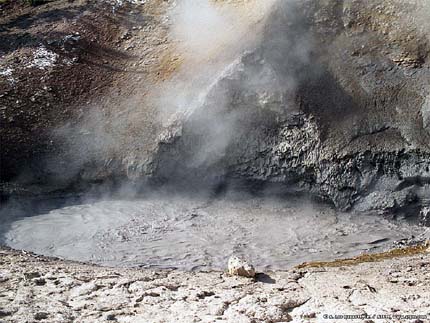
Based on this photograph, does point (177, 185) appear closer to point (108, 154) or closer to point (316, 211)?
point (108, 154)

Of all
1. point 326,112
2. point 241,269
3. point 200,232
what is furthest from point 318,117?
point 241,269

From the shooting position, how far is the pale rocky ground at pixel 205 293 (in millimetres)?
4238

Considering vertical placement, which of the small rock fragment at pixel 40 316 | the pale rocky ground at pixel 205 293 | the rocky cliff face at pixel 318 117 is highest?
the rocky cliff face at pixel 318 117

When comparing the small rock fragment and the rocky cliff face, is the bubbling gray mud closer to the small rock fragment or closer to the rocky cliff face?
the rocky cliff face

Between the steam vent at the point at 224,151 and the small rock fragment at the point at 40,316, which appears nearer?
the small rock fragment at the point at 40,316

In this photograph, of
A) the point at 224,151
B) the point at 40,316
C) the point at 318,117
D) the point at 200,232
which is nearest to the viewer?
the point at 40,316

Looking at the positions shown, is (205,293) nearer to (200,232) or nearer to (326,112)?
(200,232)

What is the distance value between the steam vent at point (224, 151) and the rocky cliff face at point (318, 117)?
20 millimetres

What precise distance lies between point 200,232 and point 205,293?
2062 mm

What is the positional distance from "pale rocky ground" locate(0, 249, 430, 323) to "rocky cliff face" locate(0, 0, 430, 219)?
2006 millimetres

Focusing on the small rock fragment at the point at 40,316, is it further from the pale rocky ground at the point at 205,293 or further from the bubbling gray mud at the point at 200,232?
the bubbling gray mud at the point at 200,232

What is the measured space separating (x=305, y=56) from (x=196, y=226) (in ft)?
10.3

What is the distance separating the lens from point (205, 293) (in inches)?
184

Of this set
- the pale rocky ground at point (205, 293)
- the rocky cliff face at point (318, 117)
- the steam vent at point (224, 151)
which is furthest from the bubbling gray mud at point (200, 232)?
the pale rocky ground at point (205, 293)
